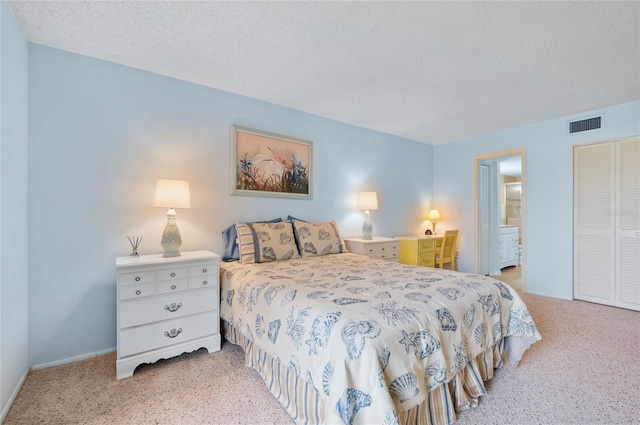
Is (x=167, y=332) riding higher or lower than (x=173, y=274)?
lower

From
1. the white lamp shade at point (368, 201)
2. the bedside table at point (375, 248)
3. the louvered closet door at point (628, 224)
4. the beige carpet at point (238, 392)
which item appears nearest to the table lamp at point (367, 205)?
the white lamp shade at point (368, 201)

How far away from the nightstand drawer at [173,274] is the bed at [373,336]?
0.35 m

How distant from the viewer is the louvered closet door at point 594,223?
3.32m

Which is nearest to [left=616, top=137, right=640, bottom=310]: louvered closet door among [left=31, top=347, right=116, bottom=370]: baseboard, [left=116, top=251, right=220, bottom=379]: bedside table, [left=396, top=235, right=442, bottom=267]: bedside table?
[left=396, top=235, right=442, bottom=267]: bedside table

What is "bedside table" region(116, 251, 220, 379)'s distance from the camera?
1.89 meters

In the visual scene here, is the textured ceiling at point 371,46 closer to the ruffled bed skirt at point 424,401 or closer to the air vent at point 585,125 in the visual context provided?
the air vent at point 585,125

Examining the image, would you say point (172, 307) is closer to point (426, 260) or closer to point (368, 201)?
point (368, 201)

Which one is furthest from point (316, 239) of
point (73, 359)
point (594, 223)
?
point (594, 223)

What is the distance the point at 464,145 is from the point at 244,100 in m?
3.66

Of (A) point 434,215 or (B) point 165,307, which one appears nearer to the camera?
(B) point 165,307

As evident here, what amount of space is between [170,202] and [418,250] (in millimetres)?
3194

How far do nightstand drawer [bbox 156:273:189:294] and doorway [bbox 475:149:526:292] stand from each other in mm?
4288

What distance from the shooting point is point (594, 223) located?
3.43m

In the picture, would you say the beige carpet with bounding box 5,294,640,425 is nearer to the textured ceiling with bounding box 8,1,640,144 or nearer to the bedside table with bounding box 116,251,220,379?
the bedside table with bounding box 116,251,220,379
